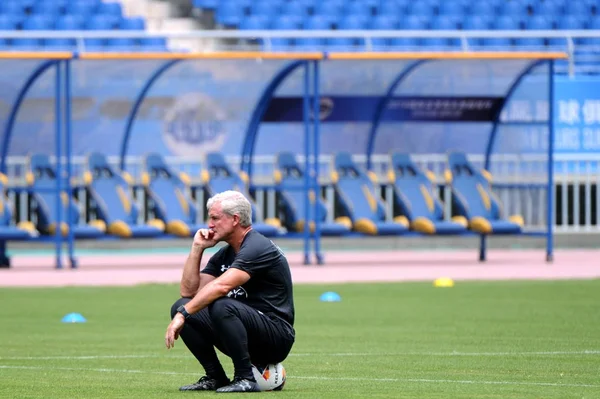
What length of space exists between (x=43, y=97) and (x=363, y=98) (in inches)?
189

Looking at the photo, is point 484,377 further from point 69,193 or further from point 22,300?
point 69,193

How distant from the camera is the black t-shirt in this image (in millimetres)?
7977

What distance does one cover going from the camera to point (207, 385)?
8.15 metres

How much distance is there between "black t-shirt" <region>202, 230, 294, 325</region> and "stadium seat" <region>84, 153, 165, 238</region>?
490 inches

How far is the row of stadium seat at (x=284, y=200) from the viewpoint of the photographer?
20500 millimetres

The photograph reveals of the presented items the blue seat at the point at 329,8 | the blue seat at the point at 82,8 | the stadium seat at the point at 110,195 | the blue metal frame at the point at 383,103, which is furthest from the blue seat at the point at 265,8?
the stadium seat at the point at 110,195

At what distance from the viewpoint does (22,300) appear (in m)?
15.6

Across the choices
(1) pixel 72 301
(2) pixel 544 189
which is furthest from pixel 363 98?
(1) pixel 72 301

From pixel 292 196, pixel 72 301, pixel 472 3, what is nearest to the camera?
pixel 72 301

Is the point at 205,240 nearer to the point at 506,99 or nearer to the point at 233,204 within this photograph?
the point at 233,204

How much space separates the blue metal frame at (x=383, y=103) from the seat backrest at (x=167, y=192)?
3.29 m

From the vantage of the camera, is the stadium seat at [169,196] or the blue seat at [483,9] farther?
the blue seat at [483,9]

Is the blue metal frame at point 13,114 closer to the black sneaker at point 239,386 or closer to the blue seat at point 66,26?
the blue seat at point 66,26

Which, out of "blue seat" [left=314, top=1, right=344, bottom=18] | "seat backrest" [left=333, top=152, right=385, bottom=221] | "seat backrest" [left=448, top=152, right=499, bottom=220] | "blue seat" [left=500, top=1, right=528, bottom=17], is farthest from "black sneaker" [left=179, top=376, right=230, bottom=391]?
"blue seat" [left=500, top=1, right=528, bottom=17]
